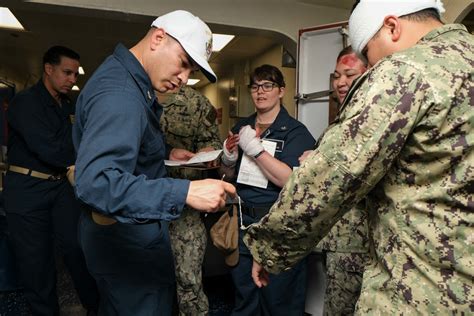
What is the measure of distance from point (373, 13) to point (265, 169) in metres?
1.13

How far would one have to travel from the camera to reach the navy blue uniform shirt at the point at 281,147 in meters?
2.05

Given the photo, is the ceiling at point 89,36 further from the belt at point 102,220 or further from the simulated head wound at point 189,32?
the belt at point 102,220

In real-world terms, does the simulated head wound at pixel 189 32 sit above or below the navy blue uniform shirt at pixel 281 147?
above

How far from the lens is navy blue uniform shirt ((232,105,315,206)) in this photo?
2051 mm

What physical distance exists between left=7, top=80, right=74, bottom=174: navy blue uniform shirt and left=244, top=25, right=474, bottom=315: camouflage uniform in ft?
6.26

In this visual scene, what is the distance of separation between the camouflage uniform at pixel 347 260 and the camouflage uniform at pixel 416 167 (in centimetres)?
75

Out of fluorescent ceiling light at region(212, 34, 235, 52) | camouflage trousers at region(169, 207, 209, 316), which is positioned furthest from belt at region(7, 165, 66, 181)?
fluorescent ceiling light at region(212, 34, 235, 52)

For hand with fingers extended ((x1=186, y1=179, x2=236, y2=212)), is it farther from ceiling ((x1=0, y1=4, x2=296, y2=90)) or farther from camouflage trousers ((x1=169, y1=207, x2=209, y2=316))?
ceiling ((x1=0, y1=4, x2=296, y2=90))

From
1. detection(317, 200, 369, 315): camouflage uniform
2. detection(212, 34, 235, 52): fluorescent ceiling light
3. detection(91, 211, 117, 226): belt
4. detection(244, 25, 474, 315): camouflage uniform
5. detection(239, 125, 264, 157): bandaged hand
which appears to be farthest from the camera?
detection(212, 34, 235, 52): fluorescent ceiling light

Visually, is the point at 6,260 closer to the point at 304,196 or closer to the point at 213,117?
the point at 213,117

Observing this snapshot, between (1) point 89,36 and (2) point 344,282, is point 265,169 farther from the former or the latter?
(1) point 89,36

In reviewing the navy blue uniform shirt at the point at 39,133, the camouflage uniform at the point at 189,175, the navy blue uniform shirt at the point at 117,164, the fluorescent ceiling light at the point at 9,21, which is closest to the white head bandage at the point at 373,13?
the navy blue uniform shirt at the point at 117,164

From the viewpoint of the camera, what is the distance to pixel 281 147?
6.79 ft

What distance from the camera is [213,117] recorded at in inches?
93.3
